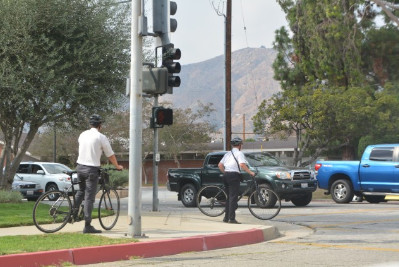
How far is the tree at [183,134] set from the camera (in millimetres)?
67750

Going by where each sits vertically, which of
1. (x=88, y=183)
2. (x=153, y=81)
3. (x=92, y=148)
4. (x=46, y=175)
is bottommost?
(x=88, y=183)

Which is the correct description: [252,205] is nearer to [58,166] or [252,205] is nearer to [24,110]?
[24,110]

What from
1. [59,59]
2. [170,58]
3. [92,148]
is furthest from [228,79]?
[92,148]

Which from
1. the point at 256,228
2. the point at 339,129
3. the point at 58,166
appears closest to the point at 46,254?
the point at 256,228

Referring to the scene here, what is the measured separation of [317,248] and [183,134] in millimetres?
56499

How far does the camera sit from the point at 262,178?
23.1m

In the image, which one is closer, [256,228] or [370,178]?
[256,228]

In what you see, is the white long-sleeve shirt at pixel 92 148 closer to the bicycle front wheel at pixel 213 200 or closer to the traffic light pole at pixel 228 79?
the bicycle front wheel at pixel 213 200

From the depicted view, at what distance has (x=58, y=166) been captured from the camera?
34.4m

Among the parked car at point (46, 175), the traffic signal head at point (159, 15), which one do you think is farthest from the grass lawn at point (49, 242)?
the parked car at point (46, 175)

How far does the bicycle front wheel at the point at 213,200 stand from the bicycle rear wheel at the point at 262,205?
671 mm

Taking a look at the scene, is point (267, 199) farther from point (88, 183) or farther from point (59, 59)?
point (88, 183)

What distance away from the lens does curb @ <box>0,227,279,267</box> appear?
9.84 metres

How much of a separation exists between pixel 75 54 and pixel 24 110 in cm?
207
